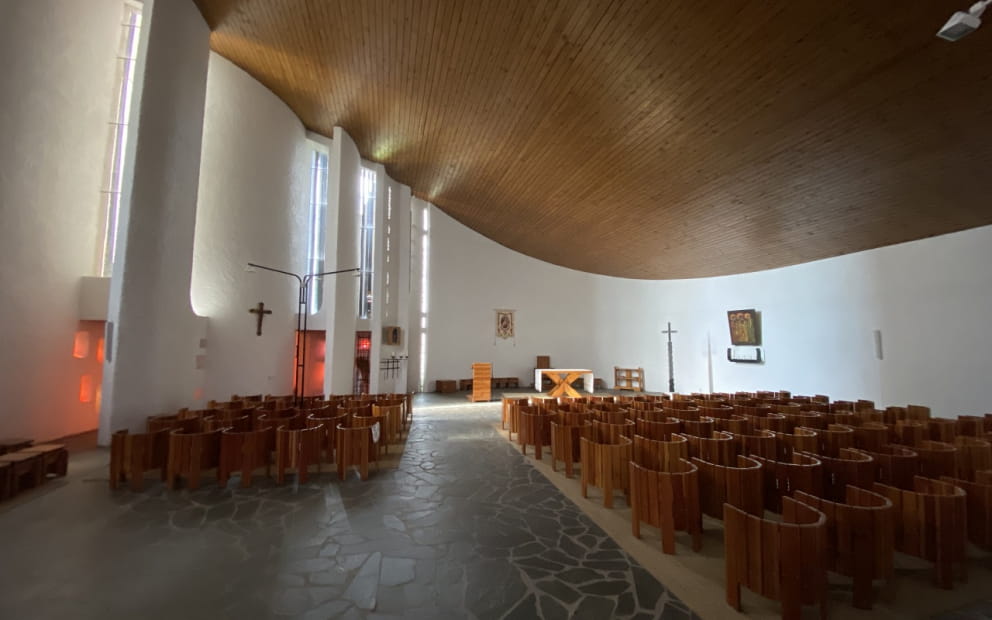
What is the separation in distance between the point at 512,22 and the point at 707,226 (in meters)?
5.74

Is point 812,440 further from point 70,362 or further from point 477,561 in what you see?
point 70,362

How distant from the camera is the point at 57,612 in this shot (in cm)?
211

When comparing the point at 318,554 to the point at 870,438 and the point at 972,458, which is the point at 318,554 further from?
the point at 972,458

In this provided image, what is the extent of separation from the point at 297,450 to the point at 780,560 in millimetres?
4189

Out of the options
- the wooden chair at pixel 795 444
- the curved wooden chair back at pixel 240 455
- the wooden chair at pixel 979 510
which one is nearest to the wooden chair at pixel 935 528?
the wooden chair at pixel 979 510

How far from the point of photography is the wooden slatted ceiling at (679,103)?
15.1ft

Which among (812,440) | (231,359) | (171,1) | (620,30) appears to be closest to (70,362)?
(231,359)

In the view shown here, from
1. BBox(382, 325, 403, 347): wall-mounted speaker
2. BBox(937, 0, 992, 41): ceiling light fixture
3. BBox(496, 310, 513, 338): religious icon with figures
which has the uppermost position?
BBox(937, 0, 992, 41): ceiling light fixture

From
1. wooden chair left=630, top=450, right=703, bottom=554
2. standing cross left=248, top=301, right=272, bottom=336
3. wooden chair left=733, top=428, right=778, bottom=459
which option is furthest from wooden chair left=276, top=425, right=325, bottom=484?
standing cross left=248, top=301, right=272, bottom=336

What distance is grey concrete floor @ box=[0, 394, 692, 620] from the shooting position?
7.18 feet

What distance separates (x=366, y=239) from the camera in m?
11.8

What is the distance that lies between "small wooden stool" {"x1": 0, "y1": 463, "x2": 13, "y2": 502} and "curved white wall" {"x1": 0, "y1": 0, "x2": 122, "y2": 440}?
7.84 feet

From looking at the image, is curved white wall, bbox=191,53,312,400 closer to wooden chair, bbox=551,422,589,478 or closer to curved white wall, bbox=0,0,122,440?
curved white wall, bbox=0,0,122,440

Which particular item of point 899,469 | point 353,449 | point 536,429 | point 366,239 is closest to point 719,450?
point 899,469
